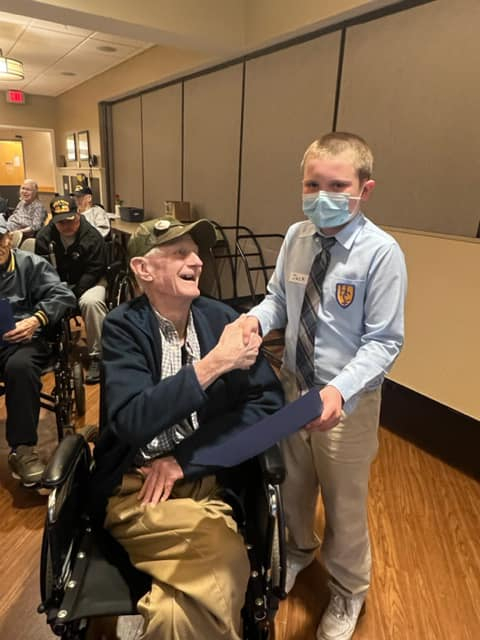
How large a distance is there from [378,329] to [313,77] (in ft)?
8.92

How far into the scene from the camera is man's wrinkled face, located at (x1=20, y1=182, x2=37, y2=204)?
16.0 ft

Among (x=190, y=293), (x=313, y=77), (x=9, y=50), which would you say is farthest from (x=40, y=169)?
(x=190, y=293)

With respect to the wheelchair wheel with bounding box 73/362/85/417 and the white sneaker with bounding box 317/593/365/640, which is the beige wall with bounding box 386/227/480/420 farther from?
the wheelchair wheel with bounding box 73/362/85/417

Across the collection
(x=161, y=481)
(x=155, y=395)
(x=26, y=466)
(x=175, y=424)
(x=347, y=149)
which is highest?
(x=347, y=149)

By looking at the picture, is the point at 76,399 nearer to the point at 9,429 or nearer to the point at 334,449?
the point at 9,429

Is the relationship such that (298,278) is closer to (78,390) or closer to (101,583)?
(101,583)

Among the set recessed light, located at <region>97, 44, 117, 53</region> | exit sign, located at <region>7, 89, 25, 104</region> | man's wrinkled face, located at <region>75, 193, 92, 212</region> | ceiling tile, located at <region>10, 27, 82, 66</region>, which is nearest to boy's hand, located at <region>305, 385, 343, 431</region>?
man's wrinkled face, located at <region>75, 193, 92, 212</region>

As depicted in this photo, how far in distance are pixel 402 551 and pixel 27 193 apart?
5028mm

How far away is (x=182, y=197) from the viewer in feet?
16.7

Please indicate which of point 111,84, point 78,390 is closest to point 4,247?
point 78,390

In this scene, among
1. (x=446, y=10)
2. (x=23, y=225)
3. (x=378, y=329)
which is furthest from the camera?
(x=23, y=225)

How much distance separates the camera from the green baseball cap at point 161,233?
47.3 inches

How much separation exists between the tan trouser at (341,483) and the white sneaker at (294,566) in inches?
7.3

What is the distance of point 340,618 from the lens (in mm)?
1388
